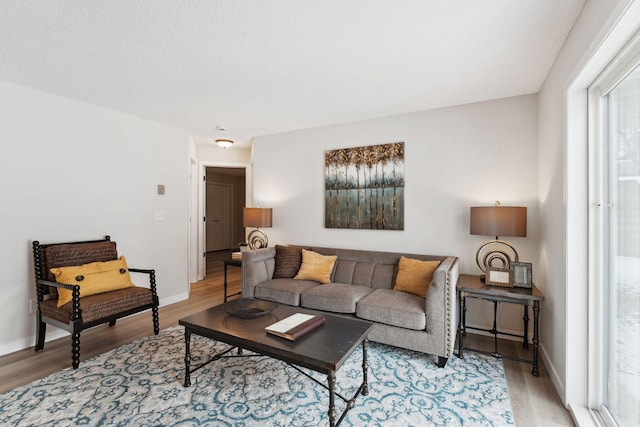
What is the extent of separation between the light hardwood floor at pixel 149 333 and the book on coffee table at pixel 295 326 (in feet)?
4.46

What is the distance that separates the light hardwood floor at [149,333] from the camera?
6.47ft

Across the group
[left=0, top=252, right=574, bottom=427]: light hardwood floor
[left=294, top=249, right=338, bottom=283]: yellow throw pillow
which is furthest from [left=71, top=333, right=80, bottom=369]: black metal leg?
[left=294, top=249, right=338, bottom=283]: yellow throw pillow

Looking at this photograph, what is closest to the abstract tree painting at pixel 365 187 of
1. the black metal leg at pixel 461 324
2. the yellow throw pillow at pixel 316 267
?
the yellow throw pillow at pixel 316 267

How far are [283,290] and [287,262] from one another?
0.55 m

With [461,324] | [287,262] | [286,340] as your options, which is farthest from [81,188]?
[461,324]

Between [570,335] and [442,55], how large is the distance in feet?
6.89

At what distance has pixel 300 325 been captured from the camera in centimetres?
198

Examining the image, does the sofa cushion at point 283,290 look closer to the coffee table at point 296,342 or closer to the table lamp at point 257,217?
the coffee table at point 296,342

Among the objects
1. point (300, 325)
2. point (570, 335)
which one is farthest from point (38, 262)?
Answer: point (570, 335)

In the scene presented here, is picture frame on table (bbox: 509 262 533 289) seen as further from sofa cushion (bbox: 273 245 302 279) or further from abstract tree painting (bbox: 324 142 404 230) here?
sofa cushion (bbox: 273 245 302 279)

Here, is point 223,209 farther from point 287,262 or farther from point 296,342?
point 296,342

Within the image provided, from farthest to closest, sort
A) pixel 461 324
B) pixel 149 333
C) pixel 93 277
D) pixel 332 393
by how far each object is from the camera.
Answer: pixel 149 333 < pixel 93 277 < pixel 461 324 < pixel 332 393

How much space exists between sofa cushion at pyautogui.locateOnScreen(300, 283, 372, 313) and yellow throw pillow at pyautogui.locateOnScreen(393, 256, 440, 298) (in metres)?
0.35

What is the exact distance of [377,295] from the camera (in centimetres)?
295
